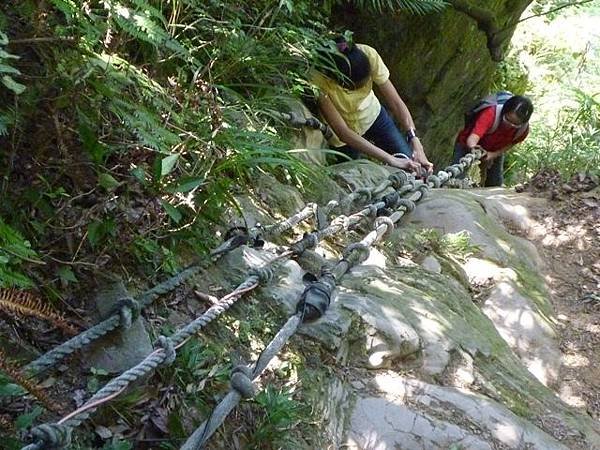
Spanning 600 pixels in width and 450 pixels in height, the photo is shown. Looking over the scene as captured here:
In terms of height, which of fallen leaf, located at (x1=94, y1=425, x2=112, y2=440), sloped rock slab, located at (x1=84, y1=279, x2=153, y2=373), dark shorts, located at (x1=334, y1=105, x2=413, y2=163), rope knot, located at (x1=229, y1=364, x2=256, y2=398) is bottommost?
dark shorts, located at (x1=334, y1=105, x2=413, y2=163)

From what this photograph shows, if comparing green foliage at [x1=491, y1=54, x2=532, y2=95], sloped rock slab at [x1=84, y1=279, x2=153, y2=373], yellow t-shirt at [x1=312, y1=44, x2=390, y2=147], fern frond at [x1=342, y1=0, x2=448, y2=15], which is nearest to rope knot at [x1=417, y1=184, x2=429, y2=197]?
yellow t-shirt at [x1=312, y1=44, x2=390, y2=147]

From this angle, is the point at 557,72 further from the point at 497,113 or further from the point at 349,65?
the point at 349,65

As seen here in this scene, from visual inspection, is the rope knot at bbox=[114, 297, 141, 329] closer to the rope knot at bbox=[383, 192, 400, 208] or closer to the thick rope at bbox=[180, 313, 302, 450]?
the thick rope at bbox=[180, 313, 302, 450]

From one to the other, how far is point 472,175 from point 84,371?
7247mm

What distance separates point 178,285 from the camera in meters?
2.15

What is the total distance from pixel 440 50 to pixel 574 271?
3.32 meters

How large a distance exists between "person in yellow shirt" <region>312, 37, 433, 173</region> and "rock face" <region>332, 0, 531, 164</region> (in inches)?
37.1

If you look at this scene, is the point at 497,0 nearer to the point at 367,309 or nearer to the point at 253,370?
the point at 367,309

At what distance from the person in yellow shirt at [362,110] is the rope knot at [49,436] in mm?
3587

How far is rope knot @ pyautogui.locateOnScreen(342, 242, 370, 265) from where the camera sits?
2818mm

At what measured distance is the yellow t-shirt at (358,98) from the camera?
4.91 metres

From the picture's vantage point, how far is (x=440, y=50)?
6750 mm

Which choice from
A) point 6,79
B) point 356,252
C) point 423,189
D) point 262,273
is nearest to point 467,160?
point 423,189

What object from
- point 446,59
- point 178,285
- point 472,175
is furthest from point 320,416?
point 472,175
